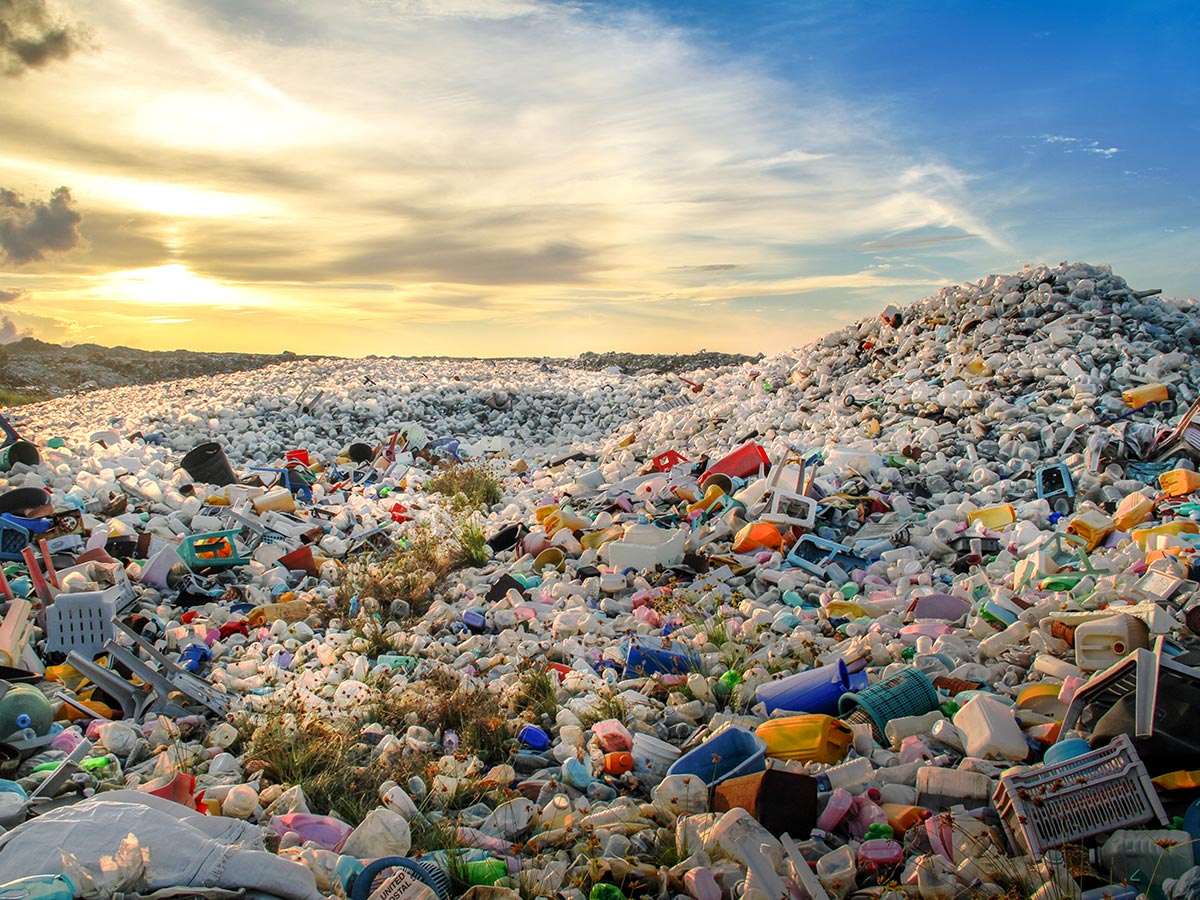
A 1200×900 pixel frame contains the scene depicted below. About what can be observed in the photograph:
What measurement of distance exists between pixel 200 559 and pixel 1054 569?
18.6 ft

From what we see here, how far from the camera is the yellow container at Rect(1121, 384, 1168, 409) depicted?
22.2 ft

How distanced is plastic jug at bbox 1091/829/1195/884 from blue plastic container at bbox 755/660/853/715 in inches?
46.5

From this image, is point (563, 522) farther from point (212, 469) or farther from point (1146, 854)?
point (1146, 854)

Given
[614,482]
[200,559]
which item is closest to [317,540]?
[200,559]

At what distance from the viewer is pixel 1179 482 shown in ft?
17.6

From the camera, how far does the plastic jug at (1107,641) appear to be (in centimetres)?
339

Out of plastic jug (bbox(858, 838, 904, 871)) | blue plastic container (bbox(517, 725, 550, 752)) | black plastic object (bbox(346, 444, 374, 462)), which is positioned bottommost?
blue plastic container (bbox(517, 725, 550, 752))

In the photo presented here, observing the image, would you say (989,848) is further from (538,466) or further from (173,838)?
(538,466)

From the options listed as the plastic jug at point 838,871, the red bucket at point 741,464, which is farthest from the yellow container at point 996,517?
the plastic jug at point 838,871

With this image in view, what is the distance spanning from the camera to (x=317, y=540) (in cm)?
704

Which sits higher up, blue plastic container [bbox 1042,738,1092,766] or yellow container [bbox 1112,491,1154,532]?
yellow container [bbox 1112,491,1154,532]

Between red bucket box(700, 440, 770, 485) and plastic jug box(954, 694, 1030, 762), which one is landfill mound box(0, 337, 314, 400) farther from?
plastic jug box(954, 694, 1030, 762)

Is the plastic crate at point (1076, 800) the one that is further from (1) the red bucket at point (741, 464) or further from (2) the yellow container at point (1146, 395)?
(2) the yellow container at point (1146, 395)

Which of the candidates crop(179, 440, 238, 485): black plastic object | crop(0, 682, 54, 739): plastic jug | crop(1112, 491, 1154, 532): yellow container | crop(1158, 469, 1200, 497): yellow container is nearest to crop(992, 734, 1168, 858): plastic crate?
crop(1112, 491, 1154, 532): yellow container
